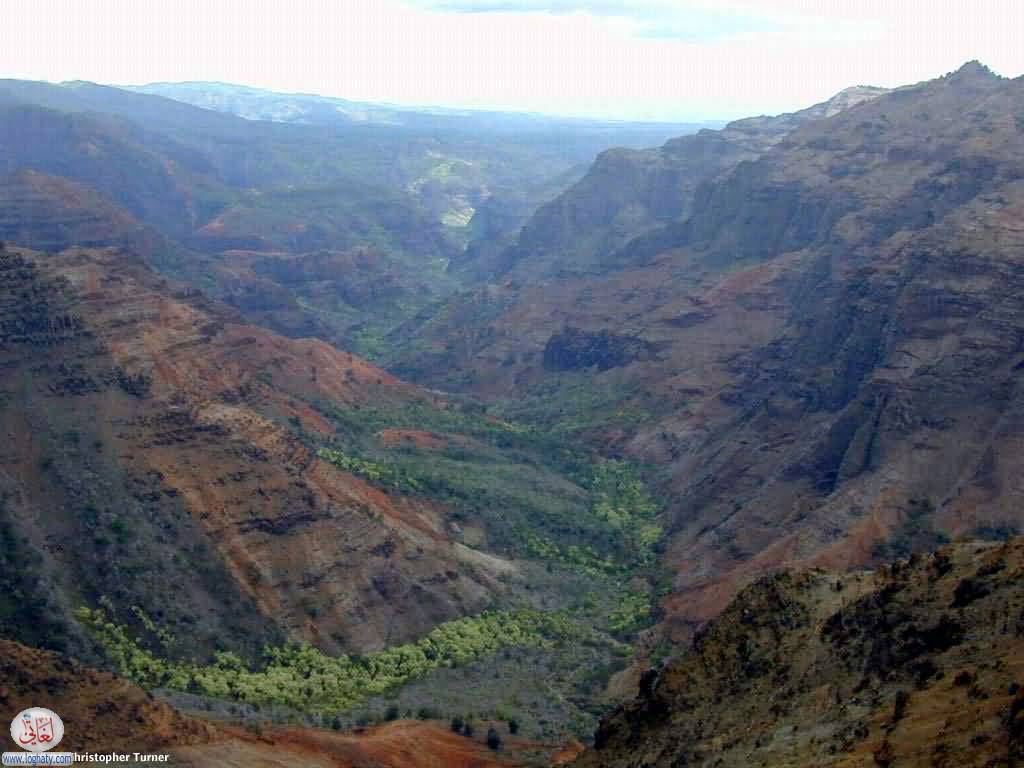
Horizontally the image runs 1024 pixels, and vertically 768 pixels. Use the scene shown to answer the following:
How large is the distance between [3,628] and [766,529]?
46.6m

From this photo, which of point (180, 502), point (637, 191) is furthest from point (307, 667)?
point (637, 191)

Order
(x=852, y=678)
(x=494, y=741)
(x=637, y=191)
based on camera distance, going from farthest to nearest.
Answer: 1. (x=637, y=191)
2. (x=494, y=741)
3. (x=852, y=678)

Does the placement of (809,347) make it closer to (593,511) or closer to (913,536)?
(593,511)

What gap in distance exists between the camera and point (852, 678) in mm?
32594

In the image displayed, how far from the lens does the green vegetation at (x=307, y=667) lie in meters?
52.1

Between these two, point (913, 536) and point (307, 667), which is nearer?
point (307, 667)

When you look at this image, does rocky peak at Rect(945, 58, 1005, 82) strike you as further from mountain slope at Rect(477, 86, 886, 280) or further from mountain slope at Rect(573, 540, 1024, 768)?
mountain slope at Rect(573, 540, 1024, 768)

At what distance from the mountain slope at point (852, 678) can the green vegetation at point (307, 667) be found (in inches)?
753

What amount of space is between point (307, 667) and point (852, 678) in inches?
1222

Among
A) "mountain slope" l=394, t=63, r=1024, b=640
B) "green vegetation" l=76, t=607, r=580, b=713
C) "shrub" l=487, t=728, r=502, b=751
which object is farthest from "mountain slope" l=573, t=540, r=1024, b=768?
"mountain slope" l=394, t=63, r=1024, b=640

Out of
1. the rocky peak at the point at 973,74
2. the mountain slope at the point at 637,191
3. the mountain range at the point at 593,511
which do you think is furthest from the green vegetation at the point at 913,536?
the mountain slope at the point at 637,191

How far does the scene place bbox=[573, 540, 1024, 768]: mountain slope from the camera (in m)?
25.6

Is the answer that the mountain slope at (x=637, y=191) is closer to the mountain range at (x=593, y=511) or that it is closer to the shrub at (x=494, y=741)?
the mountain range at (x=593, y=511)

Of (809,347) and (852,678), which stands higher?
(852,678)
